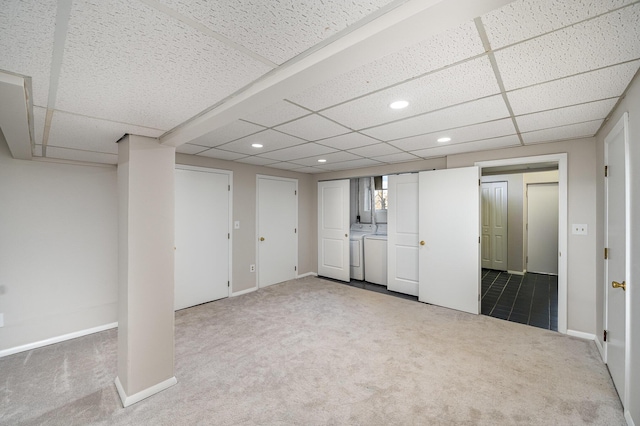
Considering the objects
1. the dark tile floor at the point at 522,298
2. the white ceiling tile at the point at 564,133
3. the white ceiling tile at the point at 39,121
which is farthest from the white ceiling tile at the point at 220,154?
the dark tile floor at the point at 522,298

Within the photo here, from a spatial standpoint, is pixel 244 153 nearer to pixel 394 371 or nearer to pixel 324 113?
pixel 324 113

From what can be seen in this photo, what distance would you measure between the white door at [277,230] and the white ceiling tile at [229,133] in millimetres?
1685

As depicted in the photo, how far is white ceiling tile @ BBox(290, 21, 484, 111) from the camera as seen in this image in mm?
1203

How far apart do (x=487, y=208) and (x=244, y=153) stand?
18.8ft

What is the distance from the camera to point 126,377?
1.96 m

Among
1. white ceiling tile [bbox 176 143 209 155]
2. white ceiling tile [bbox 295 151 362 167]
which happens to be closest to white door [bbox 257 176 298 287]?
white ceiling tile [bbox 295 151 362 167]

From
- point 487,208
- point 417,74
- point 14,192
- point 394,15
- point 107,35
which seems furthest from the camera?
point 487,208

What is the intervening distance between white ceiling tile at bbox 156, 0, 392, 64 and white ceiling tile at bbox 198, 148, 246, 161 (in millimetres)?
2662

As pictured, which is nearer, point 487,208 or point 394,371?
point 394,371

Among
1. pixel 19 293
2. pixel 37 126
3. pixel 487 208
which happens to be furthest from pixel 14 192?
pixel 487 208

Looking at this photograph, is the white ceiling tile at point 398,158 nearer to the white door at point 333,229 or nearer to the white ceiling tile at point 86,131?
the white door at point 333,229

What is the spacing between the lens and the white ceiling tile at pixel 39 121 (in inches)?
63.5

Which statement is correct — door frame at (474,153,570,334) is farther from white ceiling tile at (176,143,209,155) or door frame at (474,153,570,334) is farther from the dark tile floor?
white ceiling tile at (176,143,209,155)

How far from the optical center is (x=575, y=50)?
128cm
